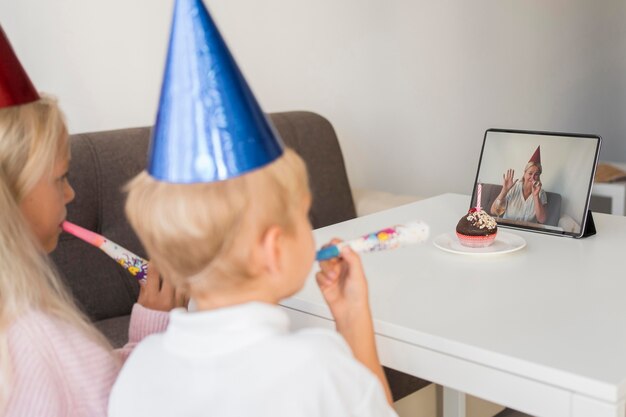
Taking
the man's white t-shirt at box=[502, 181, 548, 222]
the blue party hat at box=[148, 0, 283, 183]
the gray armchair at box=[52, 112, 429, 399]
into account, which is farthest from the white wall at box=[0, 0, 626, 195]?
the blue party hat at box=[148, 0, 283, 183]

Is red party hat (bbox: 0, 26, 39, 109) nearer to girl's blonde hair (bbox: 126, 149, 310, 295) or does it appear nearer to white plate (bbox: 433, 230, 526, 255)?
girl's blonde hair (bbox: 126, 149, 310, 295)

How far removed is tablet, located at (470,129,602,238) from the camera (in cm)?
160

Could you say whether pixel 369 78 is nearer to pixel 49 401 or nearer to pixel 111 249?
pixel 111 249

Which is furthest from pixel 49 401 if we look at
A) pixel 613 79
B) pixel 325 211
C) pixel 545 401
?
pixel 613 79

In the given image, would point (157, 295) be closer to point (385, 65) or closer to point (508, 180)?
point (508, 180)

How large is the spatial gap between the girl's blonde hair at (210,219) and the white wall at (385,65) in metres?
1.40

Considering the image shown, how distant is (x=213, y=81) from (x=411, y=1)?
224 cm

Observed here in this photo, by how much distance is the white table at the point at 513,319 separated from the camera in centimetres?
100

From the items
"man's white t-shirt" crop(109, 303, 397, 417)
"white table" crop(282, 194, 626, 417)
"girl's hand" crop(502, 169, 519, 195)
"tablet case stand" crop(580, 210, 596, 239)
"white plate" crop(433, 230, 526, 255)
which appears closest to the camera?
"man's white t-shirt" crop(109, 303, 397, 417)

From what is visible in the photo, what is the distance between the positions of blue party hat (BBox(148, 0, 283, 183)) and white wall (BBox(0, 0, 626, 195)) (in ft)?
4.38

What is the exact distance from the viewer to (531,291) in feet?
4.20

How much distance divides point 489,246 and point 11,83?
847mm

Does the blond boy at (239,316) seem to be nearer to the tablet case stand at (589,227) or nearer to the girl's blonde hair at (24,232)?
the girl's blonde hair at (24,232)

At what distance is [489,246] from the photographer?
152 cm
